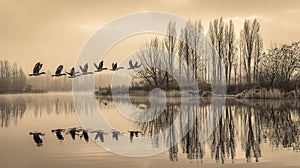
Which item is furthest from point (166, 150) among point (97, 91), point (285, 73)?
point (97, 91)

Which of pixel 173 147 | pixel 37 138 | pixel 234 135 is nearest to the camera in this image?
pixel 173 147

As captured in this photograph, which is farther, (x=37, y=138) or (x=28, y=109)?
(x=28, y=109)

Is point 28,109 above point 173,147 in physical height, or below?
above

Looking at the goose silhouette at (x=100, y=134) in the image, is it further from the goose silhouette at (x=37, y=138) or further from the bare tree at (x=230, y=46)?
the bare tree at (x=230, y=46)

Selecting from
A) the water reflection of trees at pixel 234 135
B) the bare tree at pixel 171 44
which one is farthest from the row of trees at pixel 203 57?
the water reflection of trees at pixel 234 135

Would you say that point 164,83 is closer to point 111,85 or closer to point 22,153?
point 111,85

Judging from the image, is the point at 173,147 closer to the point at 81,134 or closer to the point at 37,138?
the point at 81,134

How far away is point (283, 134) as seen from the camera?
13500 millimetres

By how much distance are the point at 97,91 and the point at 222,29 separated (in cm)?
1967

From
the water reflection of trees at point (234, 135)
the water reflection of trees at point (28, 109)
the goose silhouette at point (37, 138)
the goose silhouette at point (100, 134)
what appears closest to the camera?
the water reflection of trees at point (234, 135)

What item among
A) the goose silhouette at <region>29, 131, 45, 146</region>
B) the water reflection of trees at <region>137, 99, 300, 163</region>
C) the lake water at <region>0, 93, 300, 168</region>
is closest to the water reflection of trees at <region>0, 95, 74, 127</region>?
the goose silhouette at <region>29, 131, 45, 146</region>

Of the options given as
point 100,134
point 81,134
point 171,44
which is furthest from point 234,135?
point 171,44

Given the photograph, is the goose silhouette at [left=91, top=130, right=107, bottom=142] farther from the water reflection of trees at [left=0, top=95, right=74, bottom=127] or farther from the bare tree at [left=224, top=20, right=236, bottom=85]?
the bare tree at [left=224, top=20, right=236, bottom=85]

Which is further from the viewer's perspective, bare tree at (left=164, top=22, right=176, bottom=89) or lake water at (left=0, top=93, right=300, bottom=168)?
bare tree at (left=164, top=22, right=176, bottom=89)
